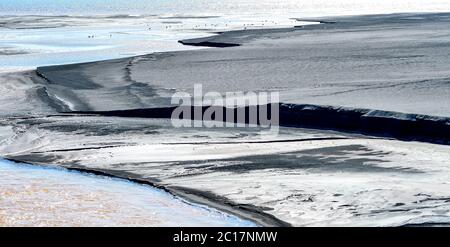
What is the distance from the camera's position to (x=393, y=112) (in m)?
13.6

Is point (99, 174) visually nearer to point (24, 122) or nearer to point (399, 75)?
point (24, 122)

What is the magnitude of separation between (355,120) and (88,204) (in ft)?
18.1

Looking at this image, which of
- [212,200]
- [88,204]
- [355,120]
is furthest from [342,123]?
[88,204]

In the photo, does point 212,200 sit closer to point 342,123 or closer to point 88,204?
point 88,204

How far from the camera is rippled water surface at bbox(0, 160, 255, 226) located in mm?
9070

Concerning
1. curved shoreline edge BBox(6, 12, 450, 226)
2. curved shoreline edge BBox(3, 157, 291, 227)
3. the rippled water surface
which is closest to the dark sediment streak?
curved shoreline edge BBox(6, 12, 450, 226)

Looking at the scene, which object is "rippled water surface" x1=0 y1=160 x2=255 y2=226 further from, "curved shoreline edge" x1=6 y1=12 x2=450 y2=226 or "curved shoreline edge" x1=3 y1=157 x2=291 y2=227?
"curved shoreline edge" x1=6 y1=12 x2=450 y2=226

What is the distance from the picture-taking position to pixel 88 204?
9.90 metres

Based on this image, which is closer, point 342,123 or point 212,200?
point 212,200

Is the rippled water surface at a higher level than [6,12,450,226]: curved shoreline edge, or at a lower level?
lower

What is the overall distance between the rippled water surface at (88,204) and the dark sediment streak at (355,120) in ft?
14.0

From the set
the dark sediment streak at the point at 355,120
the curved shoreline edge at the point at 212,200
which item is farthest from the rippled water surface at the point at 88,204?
the dark sediment streak at the point at 355,120

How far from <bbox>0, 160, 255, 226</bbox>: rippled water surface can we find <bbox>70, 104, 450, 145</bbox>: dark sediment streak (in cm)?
426

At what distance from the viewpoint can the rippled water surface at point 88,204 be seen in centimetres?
907
